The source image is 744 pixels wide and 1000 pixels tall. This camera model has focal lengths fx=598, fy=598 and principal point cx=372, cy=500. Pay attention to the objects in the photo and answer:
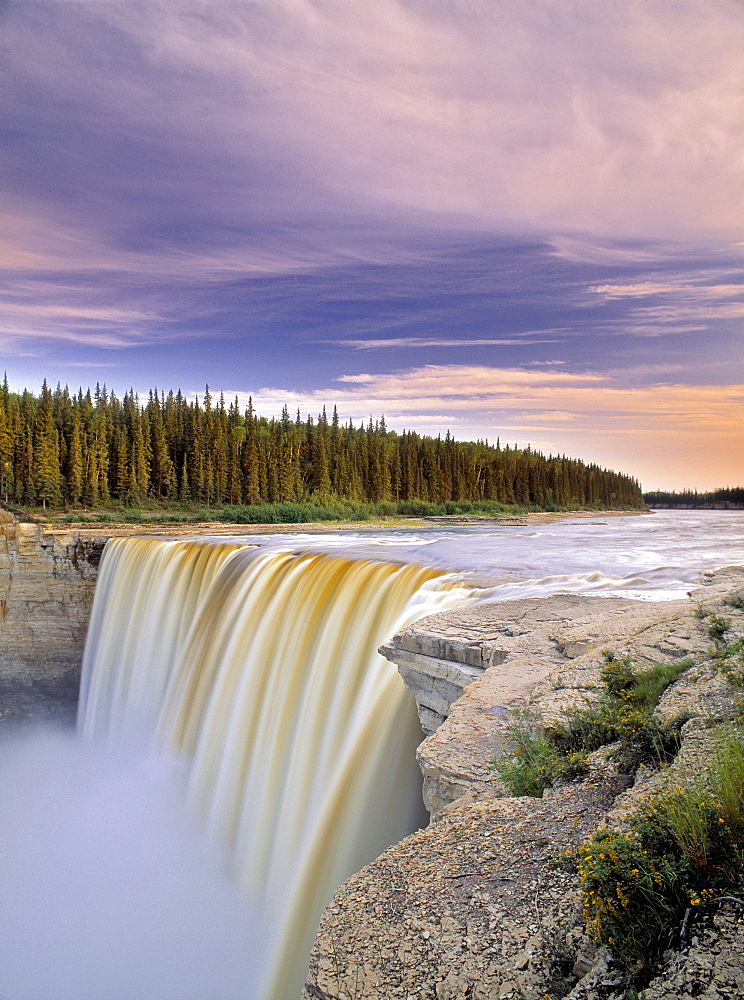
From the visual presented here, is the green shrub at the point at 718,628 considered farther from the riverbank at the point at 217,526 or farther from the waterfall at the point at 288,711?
the riverbank at the point at 217,526

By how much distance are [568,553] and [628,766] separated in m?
16.3

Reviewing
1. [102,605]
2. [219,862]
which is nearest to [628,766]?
[219,862]

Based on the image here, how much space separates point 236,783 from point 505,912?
9456 mm

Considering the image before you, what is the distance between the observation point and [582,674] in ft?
19.2

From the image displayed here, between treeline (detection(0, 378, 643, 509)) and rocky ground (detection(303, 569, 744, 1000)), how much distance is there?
62.2 meters

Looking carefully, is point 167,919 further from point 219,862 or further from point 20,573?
point 20,573

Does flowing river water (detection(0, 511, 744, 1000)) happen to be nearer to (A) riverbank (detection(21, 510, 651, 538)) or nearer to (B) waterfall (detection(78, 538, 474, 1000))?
(B) waterfall (detection(78, 538, 474, 1000))

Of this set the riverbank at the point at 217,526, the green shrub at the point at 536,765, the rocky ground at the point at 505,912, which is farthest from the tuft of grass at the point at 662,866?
the riverbank at the point at 217,526

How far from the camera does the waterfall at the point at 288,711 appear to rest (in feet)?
27.0

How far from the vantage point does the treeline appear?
59.1m

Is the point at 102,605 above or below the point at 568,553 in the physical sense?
below

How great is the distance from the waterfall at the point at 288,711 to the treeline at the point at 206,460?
48.1 m

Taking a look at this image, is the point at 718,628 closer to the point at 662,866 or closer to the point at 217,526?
the point at 662,866

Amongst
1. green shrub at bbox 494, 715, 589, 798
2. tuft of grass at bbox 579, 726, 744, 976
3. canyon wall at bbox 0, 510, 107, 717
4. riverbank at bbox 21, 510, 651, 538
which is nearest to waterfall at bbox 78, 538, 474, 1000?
green shrub at bbox 494, 715, 589, 798
